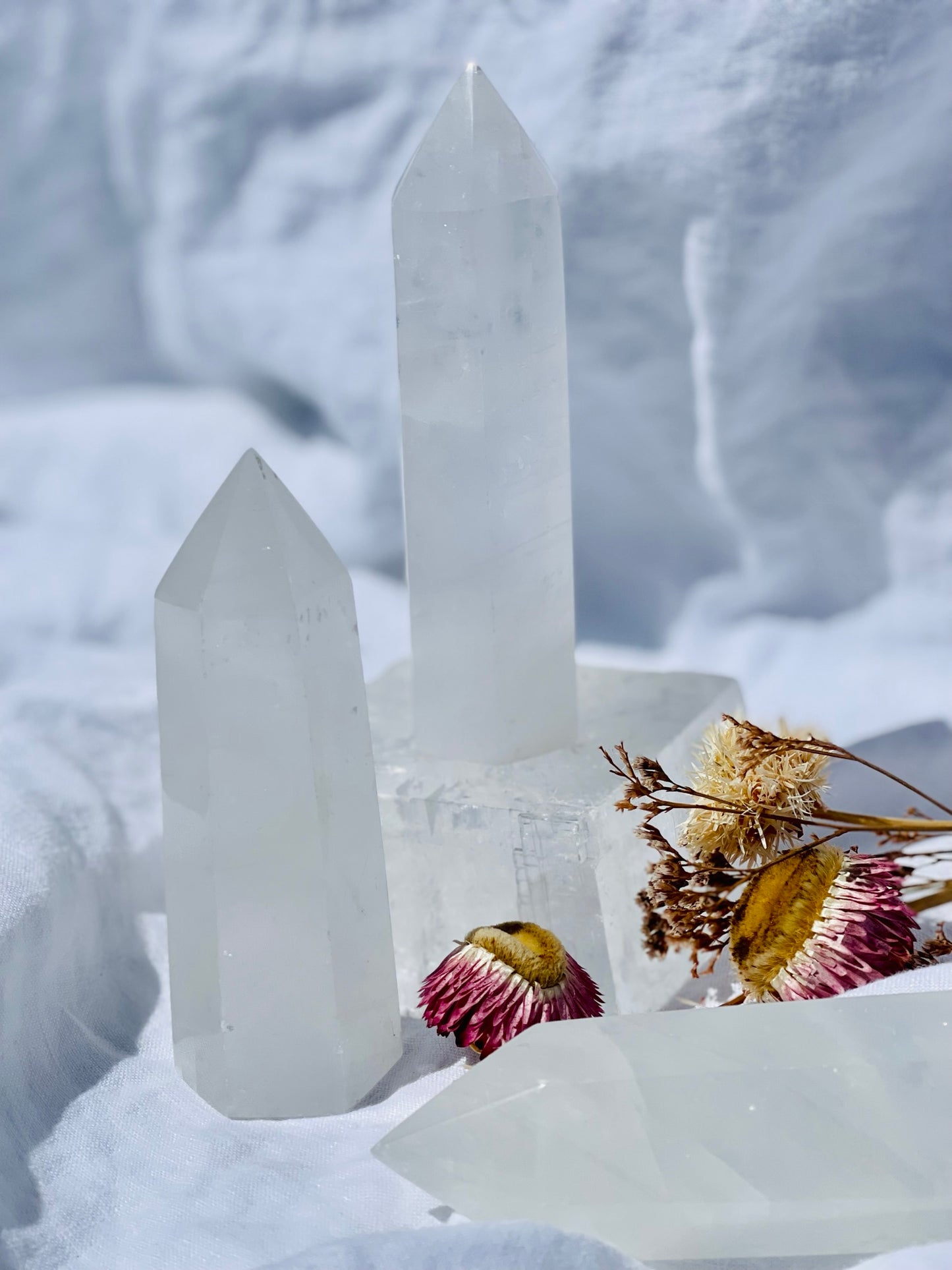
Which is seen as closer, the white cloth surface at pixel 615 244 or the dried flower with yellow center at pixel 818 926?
the dried flower with yellow center at pixel 818 926

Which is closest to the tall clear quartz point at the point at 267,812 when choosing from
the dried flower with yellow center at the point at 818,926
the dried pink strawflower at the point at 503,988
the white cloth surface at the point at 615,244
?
the dried pink strawflower at the point at 503,988

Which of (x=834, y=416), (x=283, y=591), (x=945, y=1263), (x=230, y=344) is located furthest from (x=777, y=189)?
(x=945, y=1263)

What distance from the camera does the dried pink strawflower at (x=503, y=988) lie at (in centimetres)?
49

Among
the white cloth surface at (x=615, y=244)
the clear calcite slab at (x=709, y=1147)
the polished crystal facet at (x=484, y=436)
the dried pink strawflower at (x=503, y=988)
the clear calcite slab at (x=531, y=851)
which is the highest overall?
the white cloth surface at (x=615, y=244)

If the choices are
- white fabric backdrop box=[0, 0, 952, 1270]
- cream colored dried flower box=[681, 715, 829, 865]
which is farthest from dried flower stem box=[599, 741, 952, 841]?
white fabric backdrop box=[0, 0, 952, 1270]

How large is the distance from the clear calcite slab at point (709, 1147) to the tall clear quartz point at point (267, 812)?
9 cm

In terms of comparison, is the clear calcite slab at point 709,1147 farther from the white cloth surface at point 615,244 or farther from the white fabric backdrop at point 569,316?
the white cloth surface at point 615,244

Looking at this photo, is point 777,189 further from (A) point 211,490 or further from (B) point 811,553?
(A) point 211,490

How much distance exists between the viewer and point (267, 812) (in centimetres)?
47

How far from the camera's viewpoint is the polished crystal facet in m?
0.53

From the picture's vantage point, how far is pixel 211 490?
40.8 inches

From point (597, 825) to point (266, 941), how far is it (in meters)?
0.14

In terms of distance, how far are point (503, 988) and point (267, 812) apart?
10cm

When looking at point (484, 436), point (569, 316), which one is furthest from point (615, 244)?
point (484, 436)
